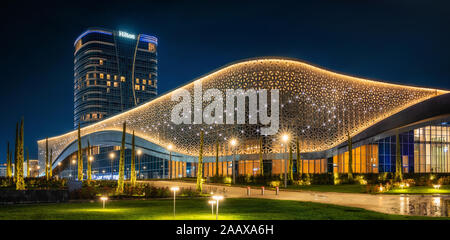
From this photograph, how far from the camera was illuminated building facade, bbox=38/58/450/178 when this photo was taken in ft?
201

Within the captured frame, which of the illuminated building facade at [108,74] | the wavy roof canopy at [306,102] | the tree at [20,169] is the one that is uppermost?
the illuminated building facade at [108,74]

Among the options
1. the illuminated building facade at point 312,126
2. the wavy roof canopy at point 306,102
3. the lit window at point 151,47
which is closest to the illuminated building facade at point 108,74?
the lit window at point 151,47

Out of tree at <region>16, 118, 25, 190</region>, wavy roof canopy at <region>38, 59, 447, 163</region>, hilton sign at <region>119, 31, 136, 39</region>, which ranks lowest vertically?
tree at <region>16, 118, 25, 190</region>

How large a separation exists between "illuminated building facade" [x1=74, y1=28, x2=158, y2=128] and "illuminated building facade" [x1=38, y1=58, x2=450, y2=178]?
96.0 m

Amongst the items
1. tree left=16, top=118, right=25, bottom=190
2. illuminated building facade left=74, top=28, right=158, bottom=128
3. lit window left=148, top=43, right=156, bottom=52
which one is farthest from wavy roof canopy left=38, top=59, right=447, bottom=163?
lit window left=148, top=43, right=156, bottom=52

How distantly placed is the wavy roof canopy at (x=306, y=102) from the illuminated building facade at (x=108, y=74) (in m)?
98.5

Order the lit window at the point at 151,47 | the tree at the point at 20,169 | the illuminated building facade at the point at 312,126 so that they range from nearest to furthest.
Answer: the tree at the point at 20,169 < the illuminated building facade at the point at 312,126 < the lit window at the point at 151,47

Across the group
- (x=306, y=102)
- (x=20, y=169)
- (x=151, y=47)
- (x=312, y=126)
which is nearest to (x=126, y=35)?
(x=151, y=47)

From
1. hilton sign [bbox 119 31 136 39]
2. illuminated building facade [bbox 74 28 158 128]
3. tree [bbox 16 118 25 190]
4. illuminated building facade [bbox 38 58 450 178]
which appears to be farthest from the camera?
hilton sign [bbox 119 31 136 39]

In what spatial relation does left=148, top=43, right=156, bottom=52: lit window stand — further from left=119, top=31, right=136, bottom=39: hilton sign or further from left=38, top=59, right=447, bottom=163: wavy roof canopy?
left=38, top=59, right=447, bottom=163: wavy roof canopy

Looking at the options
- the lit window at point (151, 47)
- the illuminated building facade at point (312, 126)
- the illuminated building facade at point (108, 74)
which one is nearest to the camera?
the illuminated building facade at point (312, 126)

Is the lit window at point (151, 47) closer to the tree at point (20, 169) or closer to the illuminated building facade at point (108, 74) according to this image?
the illuminated building facade at point (108, 74)

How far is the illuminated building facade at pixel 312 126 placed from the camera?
201 ft

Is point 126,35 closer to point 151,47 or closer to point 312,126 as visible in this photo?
point 151,47
